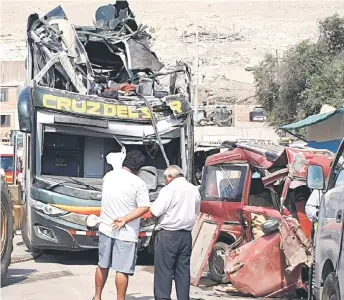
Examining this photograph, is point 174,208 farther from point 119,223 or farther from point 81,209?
point 81,209

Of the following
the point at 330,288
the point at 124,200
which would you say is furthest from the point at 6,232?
the point at 330,288

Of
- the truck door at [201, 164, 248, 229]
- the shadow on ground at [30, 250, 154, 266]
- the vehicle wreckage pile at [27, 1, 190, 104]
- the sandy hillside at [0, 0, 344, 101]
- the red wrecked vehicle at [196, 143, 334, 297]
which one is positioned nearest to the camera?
the red wrecked vehicle at [196, 143, 334, 297]

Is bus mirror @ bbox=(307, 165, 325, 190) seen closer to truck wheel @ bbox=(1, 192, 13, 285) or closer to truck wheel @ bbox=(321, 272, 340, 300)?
truck wheel @ bbox=(321, 272, 340, 300)

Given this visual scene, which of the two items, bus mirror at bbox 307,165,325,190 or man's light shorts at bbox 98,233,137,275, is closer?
bus mirror at bbox 307,165,325,190

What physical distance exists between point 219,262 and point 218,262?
0.07 feet

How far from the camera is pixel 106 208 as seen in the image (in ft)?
24.0

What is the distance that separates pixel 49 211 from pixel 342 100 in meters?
13.6

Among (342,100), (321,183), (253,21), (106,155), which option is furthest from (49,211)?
(253,21)

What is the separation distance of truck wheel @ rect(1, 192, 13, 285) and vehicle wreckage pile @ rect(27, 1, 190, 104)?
9.03 ft

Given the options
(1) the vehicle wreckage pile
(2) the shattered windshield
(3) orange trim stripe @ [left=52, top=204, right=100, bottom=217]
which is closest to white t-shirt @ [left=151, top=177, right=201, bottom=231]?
(3) orange trim stripe @ [left=52, top=204, right=100, bottom=217]

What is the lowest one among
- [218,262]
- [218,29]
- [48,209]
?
[218,262]

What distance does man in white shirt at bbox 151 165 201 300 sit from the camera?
7.29 meters

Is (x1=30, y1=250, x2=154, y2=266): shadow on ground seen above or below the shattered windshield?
below

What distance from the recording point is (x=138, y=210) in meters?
7.20
